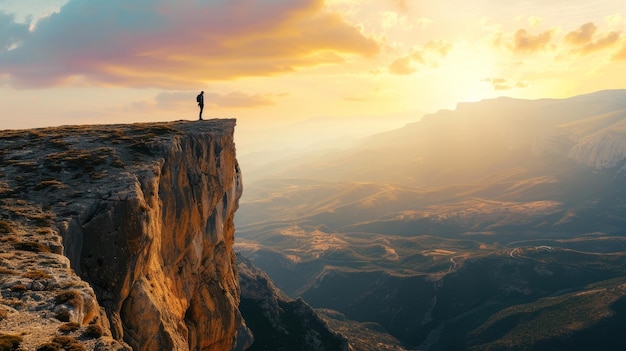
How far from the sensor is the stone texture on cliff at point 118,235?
2345 cm

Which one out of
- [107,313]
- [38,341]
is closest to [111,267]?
[107,313]

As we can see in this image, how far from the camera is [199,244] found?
5434 cm

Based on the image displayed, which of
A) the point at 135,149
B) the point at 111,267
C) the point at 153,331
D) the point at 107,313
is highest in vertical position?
the point at 135,149

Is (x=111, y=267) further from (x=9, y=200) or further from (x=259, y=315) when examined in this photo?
(x=259, y=315)

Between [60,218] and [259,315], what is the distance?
157m

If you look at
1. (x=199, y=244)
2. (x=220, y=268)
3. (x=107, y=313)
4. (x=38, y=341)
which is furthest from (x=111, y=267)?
(x=220, y=268)

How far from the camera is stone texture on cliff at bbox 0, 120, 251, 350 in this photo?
76.9 ft

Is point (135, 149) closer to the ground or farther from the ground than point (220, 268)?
farther from the ground

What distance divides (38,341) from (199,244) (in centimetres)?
3554

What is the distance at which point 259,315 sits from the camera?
177 metres

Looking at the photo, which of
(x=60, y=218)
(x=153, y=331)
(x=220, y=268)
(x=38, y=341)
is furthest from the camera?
(x=220, y=268)

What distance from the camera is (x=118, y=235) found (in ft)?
101

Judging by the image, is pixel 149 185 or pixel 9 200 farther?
pixel 149 185

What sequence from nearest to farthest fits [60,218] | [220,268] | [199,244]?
[60,218] → [199,244] → [220,268]
